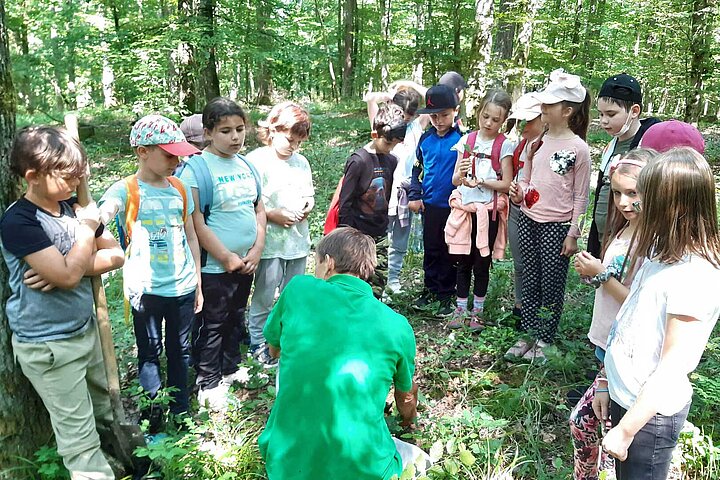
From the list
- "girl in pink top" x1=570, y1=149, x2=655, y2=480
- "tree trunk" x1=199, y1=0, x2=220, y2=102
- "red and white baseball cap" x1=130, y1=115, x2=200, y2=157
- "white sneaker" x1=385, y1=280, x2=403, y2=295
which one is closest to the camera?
"girl in pink top" x1=570, y1=149, x2=655, y2=480

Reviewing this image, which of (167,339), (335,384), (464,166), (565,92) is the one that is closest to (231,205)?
(167,339)

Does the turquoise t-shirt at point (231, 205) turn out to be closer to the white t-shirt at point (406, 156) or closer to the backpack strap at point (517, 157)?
the white t-shirt at point (406, 156)

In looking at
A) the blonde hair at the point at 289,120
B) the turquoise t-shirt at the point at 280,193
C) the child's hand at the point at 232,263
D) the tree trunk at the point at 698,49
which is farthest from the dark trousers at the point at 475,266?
the tree trunk at the point at 698,49

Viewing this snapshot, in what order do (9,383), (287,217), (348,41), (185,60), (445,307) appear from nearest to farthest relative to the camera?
(9,383)
(287,217)
(445,307)
(185,60)
(348,41)

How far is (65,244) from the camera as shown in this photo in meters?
2.44

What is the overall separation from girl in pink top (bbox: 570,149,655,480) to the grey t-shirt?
2475mm

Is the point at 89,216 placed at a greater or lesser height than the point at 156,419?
greater

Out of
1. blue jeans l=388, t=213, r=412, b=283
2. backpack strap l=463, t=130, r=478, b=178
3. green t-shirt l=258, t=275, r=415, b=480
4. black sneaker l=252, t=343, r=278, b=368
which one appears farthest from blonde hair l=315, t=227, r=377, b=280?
blue jeans l=388, t=213, r=412, b=283

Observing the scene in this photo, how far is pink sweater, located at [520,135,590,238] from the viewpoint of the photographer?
12.5 ft

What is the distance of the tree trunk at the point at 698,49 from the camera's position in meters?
10.2

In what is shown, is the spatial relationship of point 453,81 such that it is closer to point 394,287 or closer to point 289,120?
point 289,120

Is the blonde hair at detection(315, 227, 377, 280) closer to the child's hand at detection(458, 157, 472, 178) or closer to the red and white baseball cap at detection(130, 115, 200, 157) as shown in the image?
the red and white baseball cap at detection(130, 115, 200, 157)

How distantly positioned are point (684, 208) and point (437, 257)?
3.21 m

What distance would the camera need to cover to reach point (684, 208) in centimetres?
186
